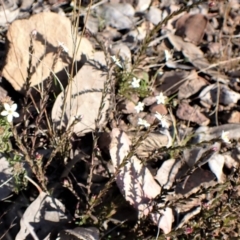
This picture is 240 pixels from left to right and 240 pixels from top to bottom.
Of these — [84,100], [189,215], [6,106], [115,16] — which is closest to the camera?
[6,106]

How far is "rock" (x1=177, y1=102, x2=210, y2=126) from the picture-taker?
3.96 metres

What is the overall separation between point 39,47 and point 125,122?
89 centimetres

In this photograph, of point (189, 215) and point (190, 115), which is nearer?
point (189, 215)

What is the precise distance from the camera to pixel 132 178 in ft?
11.0

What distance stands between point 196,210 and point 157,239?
58 centimetres

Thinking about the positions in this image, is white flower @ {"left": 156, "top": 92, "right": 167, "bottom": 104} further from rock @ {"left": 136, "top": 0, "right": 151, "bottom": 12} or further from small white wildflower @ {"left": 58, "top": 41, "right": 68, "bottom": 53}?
rock @ {"left": 136, "top": 0, "right": 151, "bottom": 12}

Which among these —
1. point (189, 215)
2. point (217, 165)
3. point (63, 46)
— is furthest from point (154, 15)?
point (189, 215)

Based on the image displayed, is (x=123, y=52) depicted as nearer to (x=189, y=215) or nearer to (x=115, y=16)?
(x=115, y=16)

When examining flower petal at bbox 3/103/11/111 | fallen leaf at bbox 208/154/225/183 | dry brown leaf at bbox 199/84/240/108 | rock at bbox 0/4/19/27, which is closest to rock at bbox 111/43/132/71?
dry brown leaf at bbox 199/84/240/108

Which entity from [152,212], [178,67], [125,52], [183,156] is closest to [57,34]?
[125,52]

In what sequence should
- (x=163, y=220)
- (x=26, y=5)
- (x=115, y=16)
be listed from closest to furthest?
(x=163, y=220) → (x=26, y=5) → (x=115, y=16)

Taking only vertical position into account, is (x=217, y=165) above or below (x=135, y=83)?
below

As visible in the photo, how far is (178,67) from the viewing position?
Answer: 4309 mm

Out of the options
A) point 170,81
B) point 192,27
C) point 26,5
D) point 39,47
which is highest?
point 26,5
